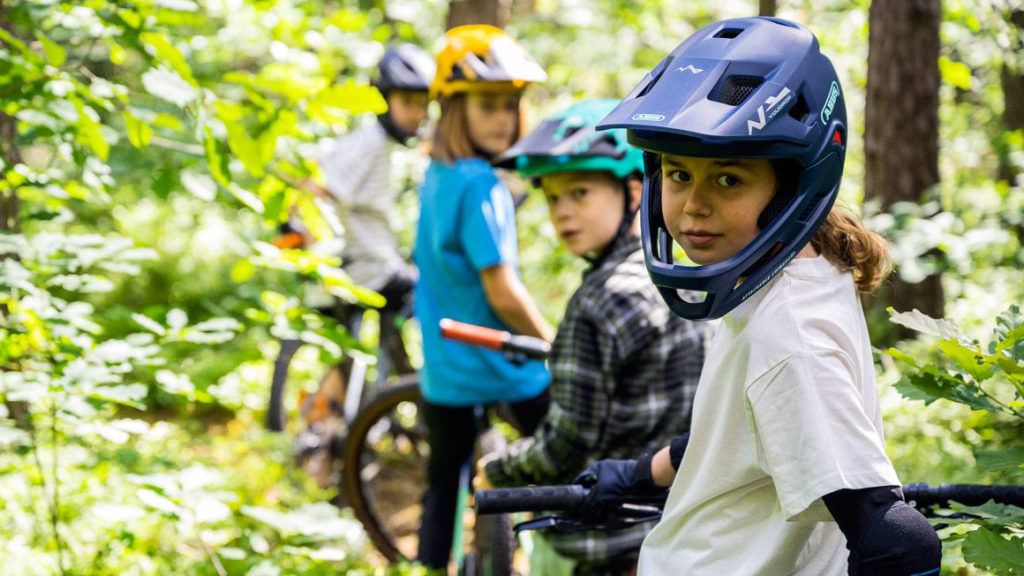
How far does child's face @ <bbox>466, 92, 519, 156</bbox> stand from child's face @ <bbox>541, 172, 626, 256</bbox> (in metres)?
1.05

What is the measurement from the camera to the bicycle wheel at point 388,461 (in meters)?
5.00

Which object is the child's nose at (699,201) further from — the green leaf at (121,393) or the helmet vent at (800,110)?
the green leaf at (121,393)

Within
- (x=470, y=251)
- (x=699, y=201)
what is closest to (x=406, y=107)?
(x=470, y=251)

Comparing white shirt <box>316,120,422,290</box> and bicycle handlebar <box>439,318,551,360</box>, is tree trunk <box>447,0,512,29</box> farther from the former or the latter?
bicycle handlebar <box>439,318,551,360</box>

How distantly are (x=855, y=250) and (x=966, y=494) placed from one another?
53 centimetres

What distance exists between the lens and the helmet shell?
565 cm

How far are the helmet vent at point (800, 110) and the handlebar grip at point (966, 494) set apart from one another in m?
0.75

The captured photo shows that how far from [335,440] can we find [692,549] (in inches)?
175

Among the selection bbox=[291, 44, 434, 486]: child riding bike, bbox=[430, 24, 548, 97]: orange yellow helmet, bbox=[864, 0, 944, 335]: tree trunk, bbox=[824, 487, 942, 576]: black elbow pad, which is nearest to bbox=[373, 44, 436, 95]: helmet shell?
bbox=[291, 44, 434, 486]: child riding bike

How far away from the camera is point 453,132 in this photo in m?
3.92

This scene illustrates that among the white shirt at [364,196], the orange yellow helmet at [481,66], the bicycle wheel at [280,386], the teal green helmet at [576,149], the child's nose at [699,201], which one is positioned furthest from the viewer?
the bicycle wheel at [280,386]

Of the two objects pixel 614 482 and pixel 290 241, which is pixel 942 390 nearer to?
pixel 614 482

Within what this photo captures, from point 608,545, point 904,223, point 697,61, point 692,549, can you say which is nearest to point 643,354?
point 608,545

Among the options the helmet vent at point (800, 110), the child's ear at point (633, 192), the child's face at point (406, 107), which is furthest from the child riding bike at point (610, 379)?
the child's face at point (406, 107)
